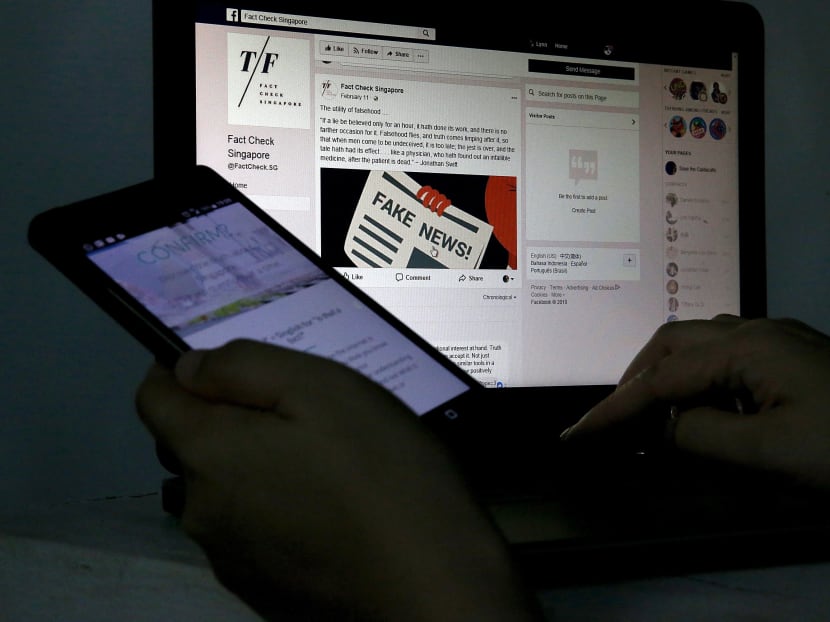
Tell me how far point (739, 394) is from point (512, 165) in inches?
9.8

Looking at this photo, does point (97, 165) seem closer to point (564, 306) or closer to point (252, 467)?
point (564, 306)

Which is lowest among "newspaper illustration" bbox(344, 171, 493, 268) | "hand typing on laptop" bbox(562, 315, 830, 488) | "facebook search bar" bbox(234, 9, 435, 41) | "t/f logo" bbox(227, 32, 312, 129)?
"hand typing on laptop" bbox(562, 315, 830, 488)

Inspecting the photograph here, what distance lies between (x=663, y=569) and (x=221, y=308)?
0.24 meters

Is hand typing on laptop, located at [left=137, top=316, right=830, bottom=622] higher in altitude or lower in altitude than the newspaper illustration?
lower

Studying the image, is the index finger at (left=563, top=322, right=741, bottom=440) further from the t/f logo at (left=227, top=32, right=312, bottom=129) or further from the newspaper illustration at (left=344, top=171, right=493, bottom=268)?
the t/f logo at (left=227, top=32, right=312, bottom=129)

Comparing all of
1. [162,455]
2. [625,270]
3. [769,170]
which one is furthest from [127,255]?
[769,170]

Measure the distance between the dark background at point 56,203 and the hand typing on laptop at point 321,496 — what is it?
489 mm

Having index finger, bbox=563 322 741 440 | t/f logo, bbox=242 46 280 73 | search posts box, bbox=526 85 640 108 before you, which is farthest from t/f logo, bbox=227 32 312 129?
index finger, bbox=563 322 741 440

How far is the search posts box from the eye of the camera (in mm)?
620

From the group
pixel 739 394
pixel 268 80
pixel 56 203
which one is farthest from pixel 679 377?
pixel 56 203

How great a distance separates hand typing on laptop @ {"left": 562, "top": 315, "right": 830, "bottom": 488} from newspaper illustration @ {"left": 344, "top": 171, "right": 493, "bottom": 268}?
6.1 inches

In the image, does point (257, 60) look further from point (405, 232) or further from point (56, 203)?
point (56, 203)

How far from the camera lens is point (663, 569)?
0.31m

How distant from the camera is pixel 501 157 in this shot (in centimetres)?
61
